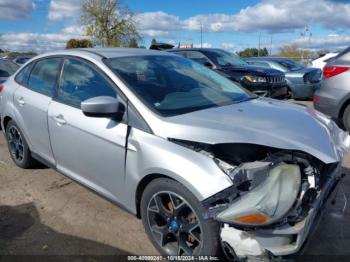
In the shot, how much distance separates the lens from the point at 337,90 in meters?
6.01

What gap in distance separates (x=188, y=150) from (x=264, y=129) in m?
0.59

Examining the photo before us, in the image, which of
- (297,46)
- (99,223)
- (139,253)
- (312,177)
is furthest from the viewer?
(297,46)

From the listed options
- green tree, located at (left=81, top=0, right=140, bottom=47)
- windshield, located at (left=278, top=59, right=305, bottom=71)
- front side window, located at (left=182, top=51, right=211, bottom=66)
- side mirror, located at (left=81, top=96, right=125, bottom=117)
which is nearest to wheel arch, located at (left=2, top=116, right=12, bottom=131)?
side mirror, located at (left=81, top=96, right=125, bottom=117)

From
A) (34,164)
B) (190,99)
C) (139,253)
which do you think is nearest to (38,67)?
(34,164)

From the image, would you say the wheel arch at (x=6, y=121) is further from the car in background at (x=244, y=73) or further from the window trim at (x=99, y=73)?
the car in background at (x=244, y=73)

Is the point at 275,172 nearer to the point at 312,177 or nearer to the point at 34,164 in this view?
the point at 312,177

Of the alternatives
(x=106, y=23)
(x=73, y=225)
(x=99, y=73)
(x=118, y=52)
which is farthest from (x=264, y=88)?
(x=106, y=23)

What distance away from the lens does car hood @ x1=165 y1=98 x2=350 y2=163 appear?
2.53m

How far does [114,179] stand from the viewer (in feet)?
10.2

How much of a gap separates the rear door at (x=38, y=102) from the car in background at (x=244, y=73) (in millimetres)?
4441

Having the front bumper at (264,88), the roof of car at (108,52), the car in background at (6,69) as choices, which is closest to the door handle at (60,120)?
the roof of car at (108,52)

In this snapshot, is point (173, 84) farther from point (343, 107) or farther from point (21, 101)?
point (343, 107)

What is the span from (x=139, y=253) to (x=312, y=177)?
1.50 meters

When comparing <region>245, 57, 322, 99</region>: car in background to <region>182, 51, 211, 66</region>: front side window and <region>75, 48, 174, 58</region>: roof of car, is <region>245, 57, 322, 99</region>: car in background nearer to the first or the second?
<region>182, 51, 211, 66</region>: front side window
